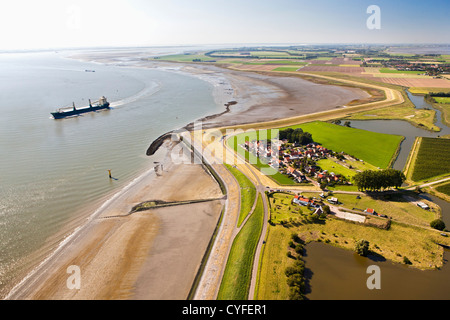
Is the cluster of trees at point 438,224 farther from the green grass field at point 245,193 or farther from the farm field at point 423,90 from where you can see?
the farm field at point 423,90

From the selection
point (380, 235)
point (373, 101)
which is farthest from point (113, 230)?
point (373, 101)

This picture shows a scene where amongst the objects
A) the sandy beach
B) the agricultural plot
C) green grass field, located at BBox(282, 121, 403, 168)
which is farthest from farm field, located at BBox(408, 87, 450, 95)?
the sandy beach

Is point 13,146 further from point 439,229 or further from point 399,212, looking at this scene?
point 439,229

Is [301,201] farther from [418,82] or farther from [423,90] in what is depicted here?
[418,82]

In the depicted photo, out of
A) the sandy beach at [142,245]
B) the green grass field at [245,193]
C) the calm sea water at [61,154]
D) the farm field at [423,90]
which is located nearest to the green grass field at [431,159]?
the green grass field at [245,193]

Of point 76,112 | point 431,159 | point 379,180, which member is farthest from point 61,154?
point 431,159
